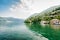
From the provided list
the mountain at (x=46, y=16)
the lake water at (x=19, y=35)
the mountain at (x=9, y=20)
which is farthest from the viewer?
the mountain at (x=46, y=16)

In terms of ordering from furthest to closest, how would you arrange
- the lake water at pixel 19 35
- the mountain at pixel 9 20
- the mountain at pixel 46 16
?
the mountain at pixel 46 16 < the mountain at pixel 9 20 < the lake water at pixel 19 35

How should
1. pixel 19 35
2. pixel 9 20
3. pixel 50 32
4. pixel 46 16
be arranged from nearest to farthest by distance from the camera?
pixel 19 35 < pixel 50 32 < pixel 9 20 < pixel 46 16

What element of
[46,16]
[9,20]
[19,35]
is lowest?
[19,35]

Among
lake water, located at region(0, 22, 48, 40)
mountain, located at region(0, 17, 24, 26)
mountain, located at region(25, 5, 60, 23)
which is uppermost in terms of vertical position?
mountain, located at region(25, 5, 60, 23)

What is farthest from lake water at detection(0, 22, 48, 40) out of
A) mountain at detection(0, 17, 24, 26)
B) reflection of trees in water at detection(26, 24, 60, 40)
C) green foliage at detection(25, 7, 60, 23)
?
green foliage at detection(25, 7, 60, 23)

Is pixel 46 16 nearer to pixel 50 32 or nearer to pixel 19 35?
pixel 50 32

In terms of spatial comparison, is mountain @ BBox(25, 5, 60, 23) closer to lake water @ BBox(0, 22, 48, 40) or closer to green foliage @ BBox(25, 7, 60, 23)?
green foliage @ BBox(25, 7, 60, 23)

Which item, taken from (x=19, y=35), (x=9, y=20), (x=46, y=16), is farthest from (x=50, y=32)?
(x=46, y=16)

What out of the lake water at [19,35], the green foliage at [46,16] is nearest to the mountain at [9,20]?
the green foliage at [46,16]

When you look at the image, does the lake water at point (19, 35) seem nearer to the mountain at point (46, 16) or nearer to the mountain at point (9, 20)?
the mountain at point (9, 20)

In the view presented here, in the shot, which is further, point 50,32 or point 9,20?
point 9,20

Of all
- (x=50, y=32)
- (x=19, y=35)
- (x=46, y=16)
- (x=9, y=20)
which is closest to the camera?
(x=19, y=35)

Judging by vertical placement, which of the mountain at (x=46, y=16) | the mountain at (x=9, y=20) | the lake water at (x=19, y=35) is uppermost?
the mountain at (x=46, y=16)

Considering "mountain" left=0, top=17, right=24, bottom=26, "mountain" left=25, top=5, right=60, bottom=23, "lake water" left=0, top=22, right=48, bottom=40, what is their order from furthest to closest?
1. "mountain" left=25, top=5, right=60, bottom=23
2. "mountain" left=0, top=17, right=24, bottom=26
3. "lake water" left=0, top=22, right=48, bottom=40
